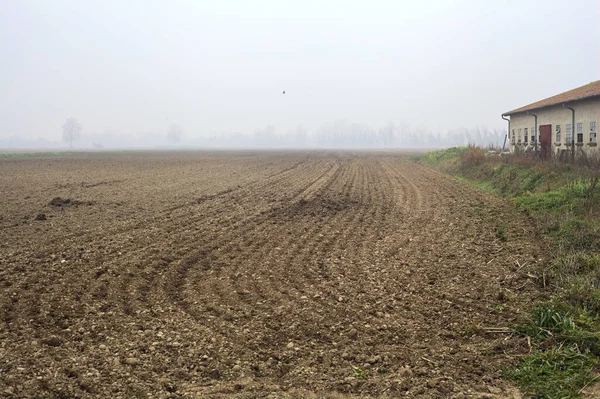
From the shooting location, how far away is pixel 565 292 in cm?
633

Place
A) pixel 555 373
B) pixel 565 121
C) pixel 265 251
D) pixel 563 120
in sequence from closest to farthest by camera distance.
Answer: pixel 555 373, pixel 265 251, pixel 565 121, pixel 563 120

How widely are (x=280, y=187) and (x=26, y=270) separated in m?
12.8

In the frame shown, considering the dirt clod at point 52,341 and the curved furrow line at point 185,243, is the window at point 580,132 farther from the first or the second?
the dirt clod at point 52,341

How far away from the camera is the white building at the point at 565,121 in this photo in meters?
21.8

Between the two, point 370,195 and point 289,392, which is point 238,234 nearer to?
point 289,392

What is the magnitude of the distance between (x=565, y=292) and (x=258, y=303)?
13.3ft

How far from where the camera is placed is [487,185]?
19.9m

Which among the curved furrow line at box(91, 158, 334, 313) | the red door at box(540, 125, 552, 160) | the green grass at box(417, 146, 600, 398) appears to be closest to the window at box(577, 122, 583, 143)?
the red door at box(540, 125, 552, 160)

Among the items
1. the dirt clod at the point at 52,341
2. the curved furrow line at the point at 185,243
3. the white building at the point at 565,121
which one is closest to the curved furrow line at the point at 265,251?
the curved furrow line at the point at 185,243

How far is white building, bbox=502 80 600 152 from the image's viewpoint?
71.4 ft

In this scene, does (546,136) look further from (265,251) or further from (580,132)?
(265,251)

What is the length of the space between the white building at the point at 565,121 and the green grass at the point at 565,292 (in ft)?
21.4

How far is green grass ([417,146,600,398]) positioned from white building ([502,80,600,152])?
6.53 meters

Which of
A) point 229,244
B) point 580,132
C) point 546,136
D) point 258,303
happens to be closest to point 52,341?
point 258,303
